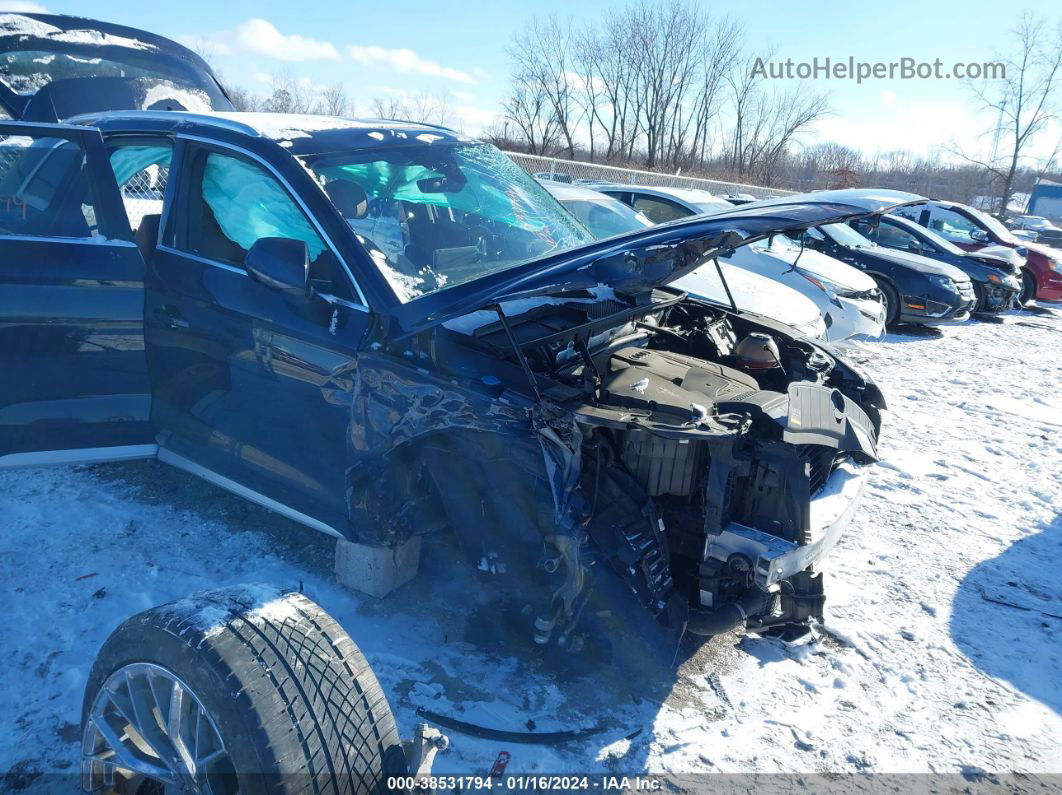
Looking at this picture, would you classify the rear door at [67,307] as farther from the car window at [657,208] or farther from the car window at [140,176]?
the car window at [657,208]

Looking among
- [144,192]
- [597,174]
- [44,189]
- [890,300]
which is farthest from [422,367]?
[597,174]

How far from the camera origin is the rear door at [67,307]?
3.16 m

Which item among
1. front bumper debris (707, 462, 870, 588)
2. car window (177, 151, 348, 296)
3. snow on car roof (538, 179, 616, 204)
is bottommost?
front bumper debris (707, 462, 870, 588)

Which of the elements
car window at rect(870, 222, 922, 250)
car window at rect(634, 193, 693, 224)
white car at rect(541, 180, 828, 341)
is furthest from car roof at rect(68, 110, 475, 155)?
car window at rect(870, 222, 922, 250)

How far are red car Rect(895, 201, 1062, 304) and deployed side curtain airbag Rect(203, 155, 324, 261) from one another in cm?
1138

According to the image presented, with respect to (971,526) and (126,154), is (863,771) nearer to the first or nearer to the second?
Result: (971,526)

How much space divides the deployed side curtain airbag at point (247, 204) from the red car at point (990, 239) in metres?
11.4

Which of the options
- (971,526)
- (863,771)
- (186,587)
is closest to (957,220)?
(971,526)

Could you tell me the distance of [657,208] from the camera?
28.3 feet

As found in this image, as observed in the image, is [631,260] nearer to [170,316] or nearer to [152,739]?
[152,739]

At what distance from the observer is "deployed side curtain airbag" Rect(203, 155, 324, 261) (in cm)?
304

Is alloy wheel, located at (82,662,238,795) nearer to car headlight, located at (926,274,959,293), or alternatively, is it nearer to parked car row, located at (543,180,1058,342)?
parked car row, located at (543,180,1058,342)

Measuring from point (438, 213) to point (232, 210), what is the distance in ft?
3.13

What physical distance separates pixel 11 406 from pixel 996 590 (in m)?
4.95
